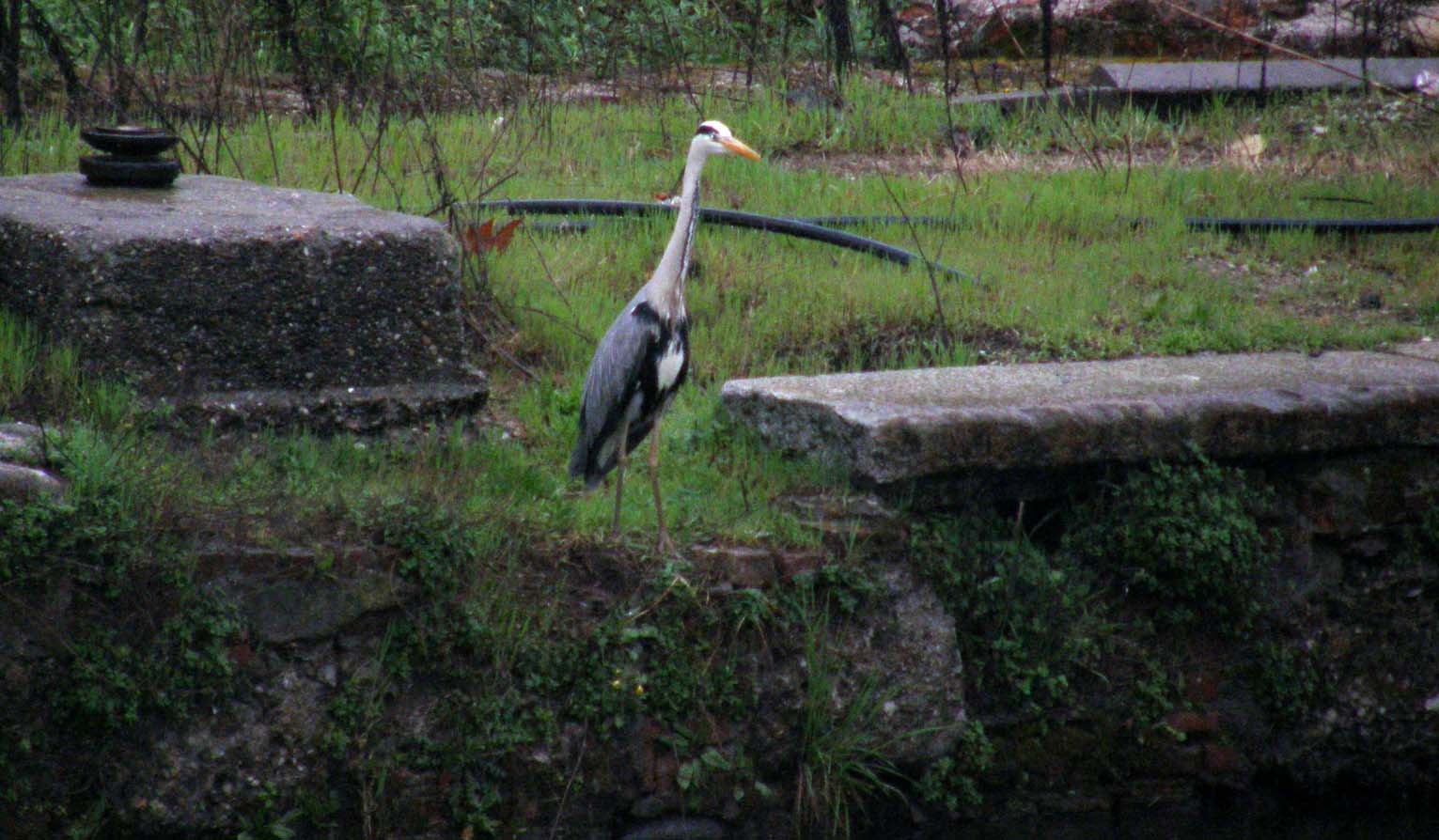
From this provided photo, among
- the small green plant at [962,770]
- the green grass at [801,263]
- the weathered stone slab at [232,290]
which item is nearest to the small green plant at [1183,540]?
the small green plant at [962,770]

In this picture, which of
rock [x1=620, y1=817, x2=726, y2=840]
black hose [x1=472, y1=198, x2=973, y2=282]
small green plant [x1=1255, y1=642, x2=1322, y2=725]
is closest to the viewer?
rock [x1=620, y1=817, x2=726, y2=840]

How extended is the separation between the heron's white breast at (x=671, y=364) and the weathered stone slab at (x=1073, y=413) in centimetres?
57

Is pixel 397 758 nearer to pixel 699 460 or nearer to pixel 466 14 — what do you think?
pixel 699 460

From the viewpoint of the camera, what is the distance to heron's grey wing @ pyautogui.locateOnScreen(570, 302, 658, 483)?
446cm

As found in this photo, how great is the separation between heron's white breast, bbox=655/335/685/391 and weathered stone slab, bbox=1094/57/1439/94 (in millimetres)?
6111

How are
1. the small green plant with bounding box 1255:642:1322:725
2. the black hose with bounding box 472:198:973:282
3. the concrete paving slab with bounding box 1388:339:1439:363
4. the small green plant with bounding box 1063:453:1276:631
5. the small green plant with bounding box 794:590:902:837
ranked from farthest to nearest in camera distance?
the black hose with bounding box 472:198:973:282, the concrete paving slab with bounding box 1388:339:1439:363, the small green plant with bounding box 1255:642:1322:725, the small green plant with bounding box 1063:453:1276:631, the small green plant with bounding box 794:590:902:837

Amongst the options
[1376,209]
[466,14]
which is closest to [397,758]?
[1376,209]

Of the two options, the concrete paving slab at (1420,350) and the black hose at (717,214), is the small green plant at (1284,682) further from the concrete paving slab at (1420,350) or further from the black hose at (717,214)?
the black hose at (717,214)

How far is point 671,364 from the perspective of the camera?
14.7ft

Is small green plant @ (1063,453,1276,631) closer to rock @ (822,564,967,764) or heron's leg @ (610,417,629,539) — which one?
rock @ (822,564,967,764)

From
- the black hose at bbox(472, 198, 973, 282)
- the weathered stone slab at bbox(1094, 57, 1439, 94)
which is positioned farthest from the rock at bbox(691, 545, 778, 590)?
the weathered stone slab at bbox(1094, 57, 1439, 94)

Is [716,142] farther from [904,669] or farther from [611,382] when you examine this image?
[904,669]

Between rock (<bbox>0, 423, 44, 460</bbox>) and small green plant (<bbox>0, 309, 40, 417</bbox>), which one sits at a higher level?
small green plant (<bbox>0, 309, 40, 417</bbox>)

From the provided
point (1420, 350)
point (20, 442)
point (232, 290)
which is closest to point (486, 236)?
point (232, 290)
